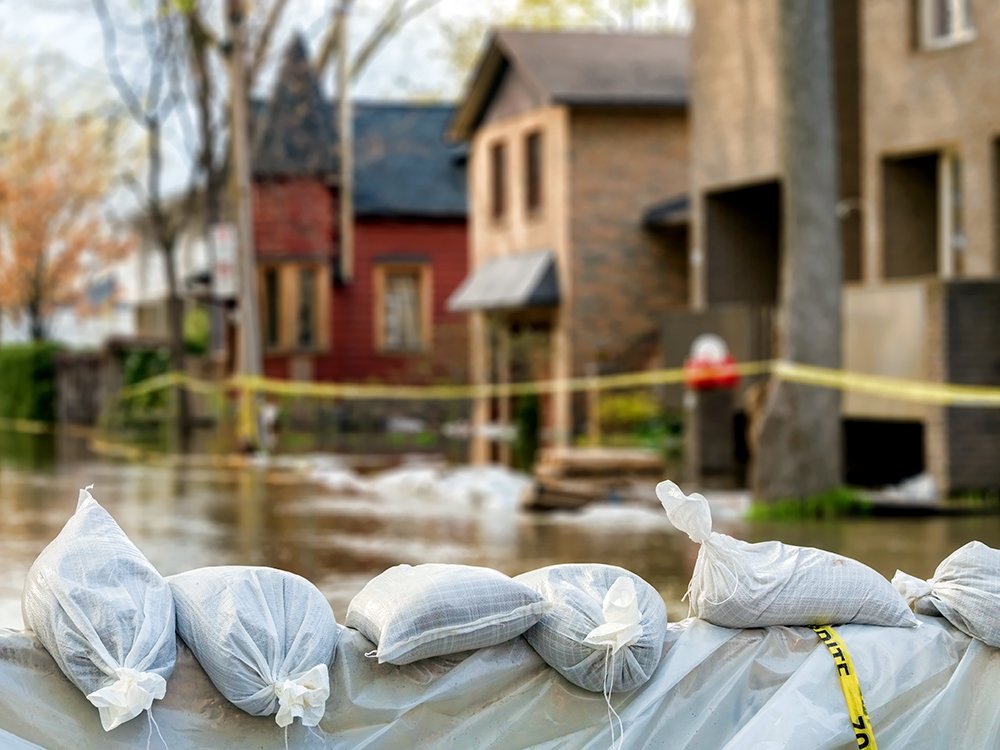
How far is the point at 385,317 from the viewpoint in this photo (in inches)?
1550

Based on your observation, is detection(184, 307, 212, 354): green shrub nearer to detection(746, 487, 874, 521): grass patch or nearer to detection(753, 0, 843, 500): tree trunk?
detection(753, 0, 843, 500): tree trunk

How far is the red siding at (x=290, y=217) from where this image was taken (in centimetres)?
3622

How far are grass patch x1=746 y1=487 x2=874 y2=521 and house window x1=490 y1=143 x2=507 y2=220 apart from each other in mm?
20017

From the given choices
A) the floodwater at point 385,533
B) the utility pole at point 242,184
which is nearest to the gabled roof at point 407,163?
the utility pole at point 242,184

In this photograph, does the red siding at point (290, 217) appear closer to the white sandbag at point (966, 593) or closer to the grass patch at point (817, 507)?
the grass patch at point (817, 507)

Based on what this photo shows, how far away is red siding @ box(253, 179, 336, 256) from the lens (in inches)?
1426

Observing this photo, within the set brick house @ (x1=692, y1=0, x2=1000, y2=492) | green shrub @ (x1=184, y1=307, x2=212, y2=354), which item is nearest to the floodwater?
brick house @ (x1=692, y1=0, x2=1000, y2=492)

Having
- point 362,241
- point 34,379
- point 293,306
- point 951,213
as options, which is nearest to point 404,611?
point 951,213

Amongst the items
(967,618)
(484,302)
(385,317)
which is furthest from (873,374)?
(385,317)

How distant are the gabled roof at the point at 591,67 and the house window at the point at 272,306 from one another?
18.7ft

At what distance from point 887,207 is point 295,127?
1743 centimetres

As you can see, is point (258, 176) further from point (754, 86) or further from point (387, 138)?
point (754, 86)

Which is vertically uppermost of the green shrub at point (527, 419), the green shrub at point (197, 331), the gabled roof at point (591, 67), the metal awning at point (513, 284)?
the gabled roof at point (591, 67)

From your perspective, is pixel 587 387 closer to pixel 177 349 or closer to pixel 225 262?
pixel 225 262
